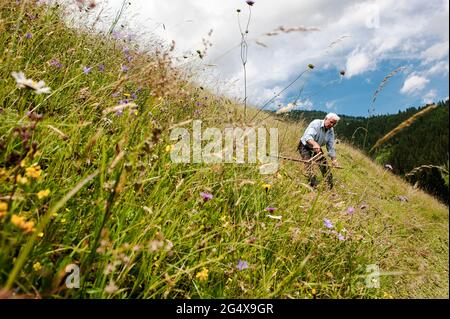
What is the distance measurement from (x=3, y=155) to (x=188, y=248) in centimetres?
94

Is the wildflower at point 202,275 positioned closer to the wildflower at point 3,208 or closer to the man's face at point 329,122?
the wildflower at point 3,208

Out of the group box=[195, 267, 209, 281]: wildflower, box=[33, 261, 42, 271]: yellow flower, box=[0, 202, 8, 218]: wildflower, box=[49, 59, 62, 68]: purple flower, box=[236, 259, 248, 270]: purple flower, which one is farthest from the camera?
box=[49, 59, 62, 68]: purple flower

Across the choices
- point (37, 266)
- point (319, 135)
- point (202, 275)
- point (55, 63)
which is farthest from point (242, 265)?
point (319, 135)

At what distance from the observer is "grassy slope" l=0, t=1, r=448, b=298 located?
1174 mm

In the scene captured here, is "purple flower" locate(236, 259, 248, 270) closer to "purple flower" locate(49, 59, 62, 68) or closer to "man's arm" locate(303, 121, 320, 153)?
"purple flower" locate(49, 59, 62, 68)

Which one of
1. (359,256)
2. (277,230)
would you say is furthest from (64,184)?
(359,256)

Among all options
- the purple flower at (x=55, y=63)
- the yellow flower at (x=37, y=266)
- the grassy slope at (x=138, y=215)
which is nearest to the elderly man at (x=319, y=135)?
the grassy slope at (x=138, y=215)

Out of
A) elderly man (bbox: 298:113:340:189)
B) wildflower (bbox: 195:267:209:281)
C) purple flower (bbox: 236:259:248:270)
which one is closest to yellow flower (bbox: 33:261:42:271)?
wildflower (bbox: 195:267:209:281)

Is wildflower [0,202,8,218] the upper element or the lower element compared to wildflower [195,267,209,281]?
upper

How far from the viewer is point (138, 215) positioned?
1530 millimetres

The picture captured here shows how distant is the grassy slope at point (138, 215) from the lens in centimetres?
117
